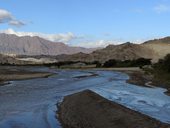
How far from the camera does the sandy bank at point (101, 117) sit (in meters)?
22.4

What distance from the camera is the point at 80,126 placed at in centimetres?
2411

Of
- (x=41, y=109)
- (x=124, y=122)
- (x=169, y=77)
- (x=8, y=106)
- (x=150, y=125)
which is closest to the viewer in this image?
(x=150, y=125)

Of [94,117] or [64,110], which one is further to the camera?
[64,110]

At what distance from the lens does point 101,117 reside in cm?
2630

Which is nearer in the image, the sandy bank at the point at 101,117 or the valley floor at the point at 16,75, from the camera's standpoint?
the sandy bank at the point at 101,117

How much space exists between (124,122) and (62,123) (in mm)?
4526

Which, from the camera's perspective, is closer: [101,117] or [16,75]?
[101,117]

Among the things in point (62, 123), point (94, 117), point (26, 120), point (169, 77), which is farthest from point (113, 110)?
point (169, 77)

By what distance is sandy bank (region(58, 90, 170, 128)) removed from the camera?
2237 centimetres

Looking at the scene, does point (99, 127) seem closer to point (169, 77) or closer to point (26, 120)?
point (26, 120)

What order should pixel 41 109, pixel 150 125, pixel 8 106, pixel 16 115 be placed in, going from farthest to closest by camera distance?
pixel 8 106, pixel 41 109, pixel 16 115, pixel 150 125

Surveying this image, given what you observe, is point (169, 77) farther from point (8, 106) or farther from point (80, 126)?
point (80, 126)

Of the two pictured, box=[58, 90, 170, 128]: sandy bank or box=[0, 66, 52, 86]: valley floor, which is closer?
box=[58, 90, 170, 128]: sandy bank

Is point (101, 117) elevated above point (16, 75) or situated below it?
below
